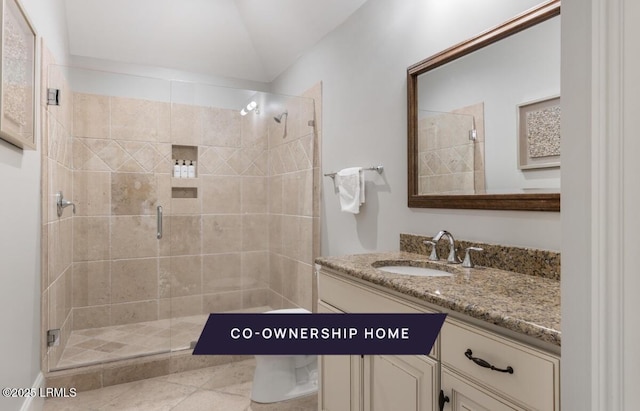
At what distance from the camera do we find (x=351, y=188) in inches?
91.6

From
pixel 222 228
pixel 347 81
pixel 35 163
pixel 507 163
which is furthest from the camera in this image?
pixel 222 228

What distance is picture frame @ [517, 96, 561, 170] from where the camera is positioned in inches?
51.9

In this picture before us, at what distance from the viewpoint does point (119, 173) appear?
271cm

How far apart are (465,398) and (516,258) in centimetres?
62

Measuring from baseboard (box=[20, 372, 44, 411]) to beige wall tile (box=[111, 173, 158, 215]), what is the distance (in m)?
1.13

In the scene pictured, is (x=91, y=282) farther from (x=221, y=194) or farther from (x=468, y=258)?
(x=468, y=258)

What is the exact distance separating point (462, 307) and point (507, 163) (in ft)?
2.47

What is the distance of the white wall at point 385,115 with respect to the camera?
153 cm

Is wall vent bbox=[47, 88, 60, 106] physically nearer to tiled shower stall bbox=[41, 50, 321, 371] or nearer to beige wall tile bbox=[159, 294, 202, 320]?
tiled shower stall bbox=[41, 50, 321, 371]

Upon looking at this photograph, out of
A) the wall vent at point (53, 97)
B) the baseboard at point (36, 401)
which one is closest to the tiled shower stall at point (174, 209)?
the wall vent at point (53, 97)

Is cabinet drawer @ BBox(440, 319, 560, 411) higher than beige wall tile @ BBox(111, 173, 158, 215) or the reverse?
the reverse

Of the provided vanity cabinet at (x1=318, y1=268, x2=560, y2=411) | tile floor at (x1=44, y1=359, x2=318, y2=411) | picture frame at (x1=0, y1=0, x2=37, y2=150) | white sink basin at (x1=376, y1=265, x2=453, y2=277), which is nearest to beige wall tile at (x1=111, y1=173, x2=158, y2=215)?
picture frame at (x1=0, y1=0, x2=37, y2=150)

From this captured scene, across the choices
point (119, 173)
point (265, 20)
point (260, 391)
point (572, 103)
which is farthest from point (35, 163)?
point (572, 103)

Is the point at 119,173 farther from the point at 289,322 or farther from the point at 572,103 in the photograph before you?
the point at 572,103
